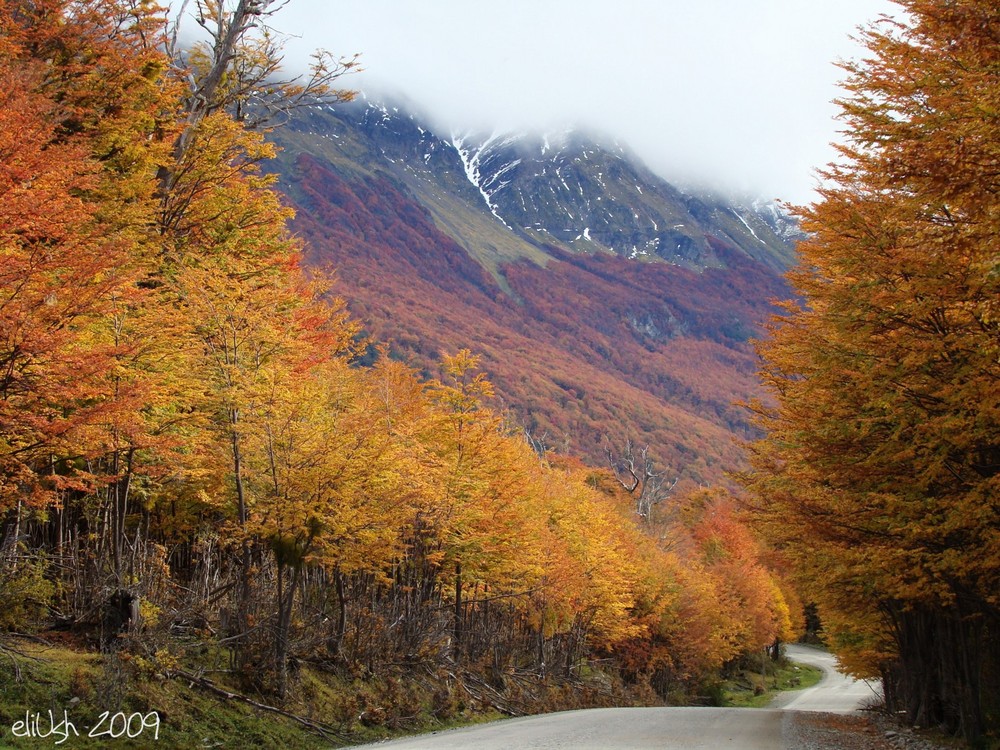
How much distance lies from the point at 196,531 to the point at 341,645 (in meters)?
4.14

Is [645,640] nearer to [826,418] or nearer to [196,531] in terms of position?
[196,531]

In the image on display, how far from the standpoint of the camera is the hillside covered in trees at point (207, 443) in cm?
1076

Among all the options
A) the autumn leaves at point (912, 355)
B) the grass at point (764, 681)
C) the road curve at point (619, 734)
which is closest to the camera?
the autumn leaves at point (912, 355)

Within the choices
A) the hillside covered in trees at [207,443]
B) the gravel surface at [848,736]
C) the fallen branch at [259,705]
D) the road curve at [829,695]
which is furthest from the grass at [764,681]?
the fallen branch at [259,705]

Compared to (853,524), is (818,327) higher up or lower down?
higher up

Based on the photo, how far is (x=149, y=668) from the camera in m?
12.1

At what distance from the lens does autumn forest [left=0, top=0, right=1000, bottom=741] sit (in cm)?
959

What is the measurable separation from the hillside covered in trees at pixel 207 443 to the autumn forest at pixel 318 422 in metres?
0.09

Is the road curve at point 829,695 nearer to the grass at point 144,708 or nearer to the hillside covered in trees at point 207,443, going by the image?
the hillside covered in trees at point 207,443

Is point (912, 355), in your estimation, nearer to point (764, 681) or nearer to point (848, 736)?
point (848, 736)

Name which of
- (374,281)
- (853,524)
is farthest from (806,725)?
(374,281)

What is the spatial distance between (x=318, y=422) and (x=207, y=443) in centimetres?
214
